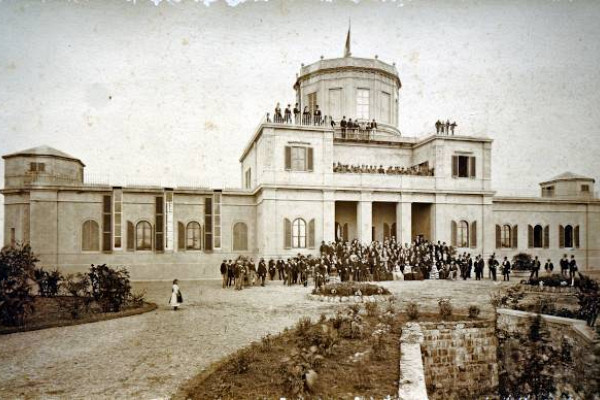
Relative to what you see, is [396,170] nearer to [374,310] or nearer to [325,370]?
[374,310]

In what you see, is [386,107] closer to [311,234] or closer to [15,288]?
[311,234]

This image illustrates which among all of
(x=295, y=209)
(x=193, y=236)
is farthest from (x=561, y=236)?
(x=193, y=236)

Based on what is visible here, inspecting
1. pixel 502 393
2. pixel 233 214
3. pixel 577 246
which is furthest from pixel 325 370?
pixel 577 246

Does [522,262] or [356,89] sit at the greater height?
[356,89]

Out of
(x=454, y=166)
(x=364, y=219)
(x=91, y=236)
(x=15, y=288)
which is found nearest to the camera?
(x=15, y=288)

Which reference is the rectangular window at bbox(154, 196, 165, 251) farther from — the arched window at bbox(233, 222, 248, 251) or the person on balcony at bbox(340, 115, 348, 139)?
the person on balcony at bbox(340, 115, 348, 139)

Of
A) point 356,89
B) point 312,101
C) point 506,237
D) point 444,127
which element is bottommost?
point 506,237
